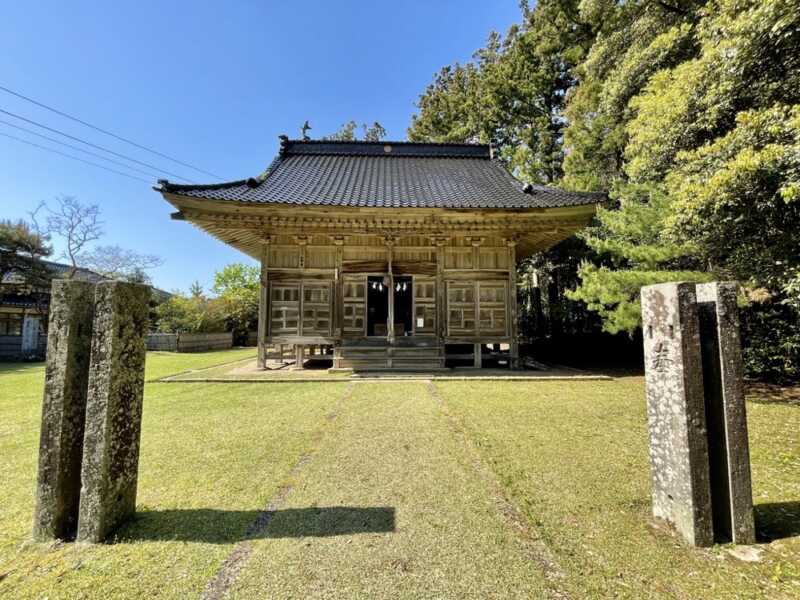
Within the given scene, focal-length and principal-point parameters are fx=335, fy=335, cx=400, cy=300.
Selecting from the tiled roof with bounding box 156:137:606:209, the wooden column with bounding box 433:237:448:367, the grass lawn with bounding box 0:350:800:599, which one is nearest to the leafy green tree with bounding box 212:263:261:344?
the tiled roof with bounding box 156:137:606:209

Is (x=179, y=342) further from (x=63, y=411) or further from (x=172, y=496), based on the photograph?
(x=63, y=411)

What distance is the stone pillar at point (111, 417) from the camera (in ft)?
6.40

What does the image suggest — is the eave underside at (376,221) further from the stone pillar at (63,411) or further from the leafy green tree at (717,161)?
the stone pillar at (63,411)

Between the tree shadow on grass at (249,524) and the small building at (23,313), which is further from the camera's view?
the small building at (23,313)

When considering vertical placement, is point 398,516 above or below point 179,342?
below

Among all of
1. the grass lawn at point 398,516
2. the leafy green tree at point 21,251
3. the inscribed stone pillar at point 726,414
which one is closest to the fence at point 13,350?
the leafy green tree at point 21,251

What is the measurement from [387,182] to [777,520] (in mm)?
9828

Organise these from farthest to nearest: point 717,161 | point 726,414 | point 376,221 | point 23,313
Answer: point 23,313 < point 376,221 < point 717,161 < point 726,414

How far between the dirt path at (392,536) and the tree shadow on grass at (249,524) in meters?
0.01

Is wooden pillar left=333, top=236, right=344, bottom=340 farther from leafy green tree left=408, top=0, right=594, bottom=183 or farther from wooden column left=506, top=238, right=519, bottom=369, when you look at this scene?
leafy green tree left=408, top=0, right=594, bottom=183

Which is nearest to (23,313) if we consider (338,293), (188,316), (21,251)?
(21,251)

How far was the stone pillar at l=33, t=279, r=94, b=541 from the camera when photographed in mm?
1945

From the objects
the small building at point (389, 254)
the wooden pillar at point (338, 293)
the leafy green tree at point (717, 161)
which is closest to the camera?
the leafy green tree at point (717, 161)

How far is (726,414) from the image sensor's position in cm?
194
